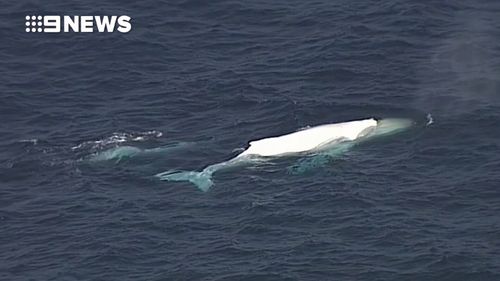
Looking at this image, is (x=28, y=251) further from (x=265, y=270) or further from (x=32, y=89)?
(x=32, y=89)

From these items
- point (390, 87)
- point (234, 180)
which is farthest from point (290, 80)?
point (234, 180)

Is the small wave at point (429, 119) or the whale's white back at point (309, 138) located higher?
the small wave at point (429, 119)

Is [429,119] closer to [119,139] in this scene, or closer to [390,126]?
[390,126]

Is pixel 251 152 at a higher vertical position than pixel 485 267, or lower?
higher

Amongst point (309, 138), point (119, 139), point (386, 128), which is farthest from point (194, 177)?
point (386, 128)

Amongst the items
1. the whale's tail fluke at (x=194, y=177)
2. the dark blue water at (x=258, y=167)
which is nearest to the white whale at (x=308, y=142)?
the whale's tail fluke at (x=194, y=177)

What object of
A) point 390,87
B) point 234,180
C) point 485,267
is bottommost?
point 485,267

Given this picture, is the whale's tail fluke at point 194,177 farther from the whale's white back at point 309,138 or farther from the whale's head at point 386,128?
the whale's head at point 386,128

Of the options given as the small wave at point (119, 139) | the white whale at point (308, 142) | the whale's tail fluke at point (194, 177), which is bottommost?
the whale's tail fluke at point (194, 177)
